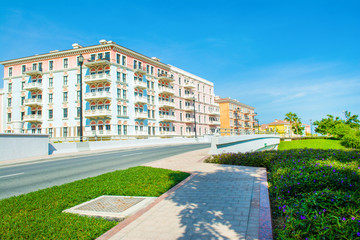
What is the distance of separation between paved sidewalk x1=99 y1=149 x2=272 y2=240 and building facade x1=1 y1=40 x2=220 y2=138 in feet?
117

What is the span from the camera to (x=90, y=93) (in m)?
40.8

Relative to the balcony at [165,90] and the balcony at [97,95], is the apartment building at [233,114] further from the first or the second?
the balcony at [97,95]

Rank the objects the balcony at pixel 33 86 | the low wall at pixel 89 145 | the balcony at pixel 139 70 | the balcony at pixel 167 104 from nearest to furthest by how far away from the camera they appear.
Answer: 1. the low wall at pixel 89 145
2. the balcony at pixel 33 86
3. the balcony at pixel 139 70
4. the balcony at pixel 167 104

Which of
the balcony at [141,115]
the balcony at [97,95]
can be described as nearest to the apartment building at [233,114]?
the balcony at [141,115]

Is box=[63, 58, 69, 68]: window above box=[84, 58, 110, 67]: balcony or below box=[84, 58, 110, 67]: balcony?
above

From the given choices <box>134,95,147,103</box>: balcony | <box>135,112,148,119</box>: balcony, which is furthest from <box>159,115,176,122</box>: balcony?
<box>134,95,147,103</box>: balcony

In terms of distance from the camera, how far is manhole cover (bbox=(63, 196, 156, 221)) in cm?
466

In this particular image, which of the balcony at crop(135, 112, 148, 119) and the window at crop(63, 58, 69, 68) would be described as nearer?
the window at crop(63, 58, 69, 68)

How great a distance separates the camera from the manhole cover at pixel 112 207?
466 cm

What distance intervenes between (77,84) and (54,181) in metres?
37.8

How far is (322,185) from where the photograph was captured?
482 cm

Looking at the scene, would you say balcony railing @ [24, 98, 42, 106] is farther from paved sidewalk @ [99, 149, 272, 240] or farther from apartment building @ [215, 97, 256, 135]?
apartment building @ [215, 97, 256, 135]

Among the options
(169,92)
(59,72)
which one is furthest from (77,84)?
(169,92)

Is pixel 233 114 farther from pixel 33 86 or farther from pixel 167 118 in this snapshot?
pixel 33 86
